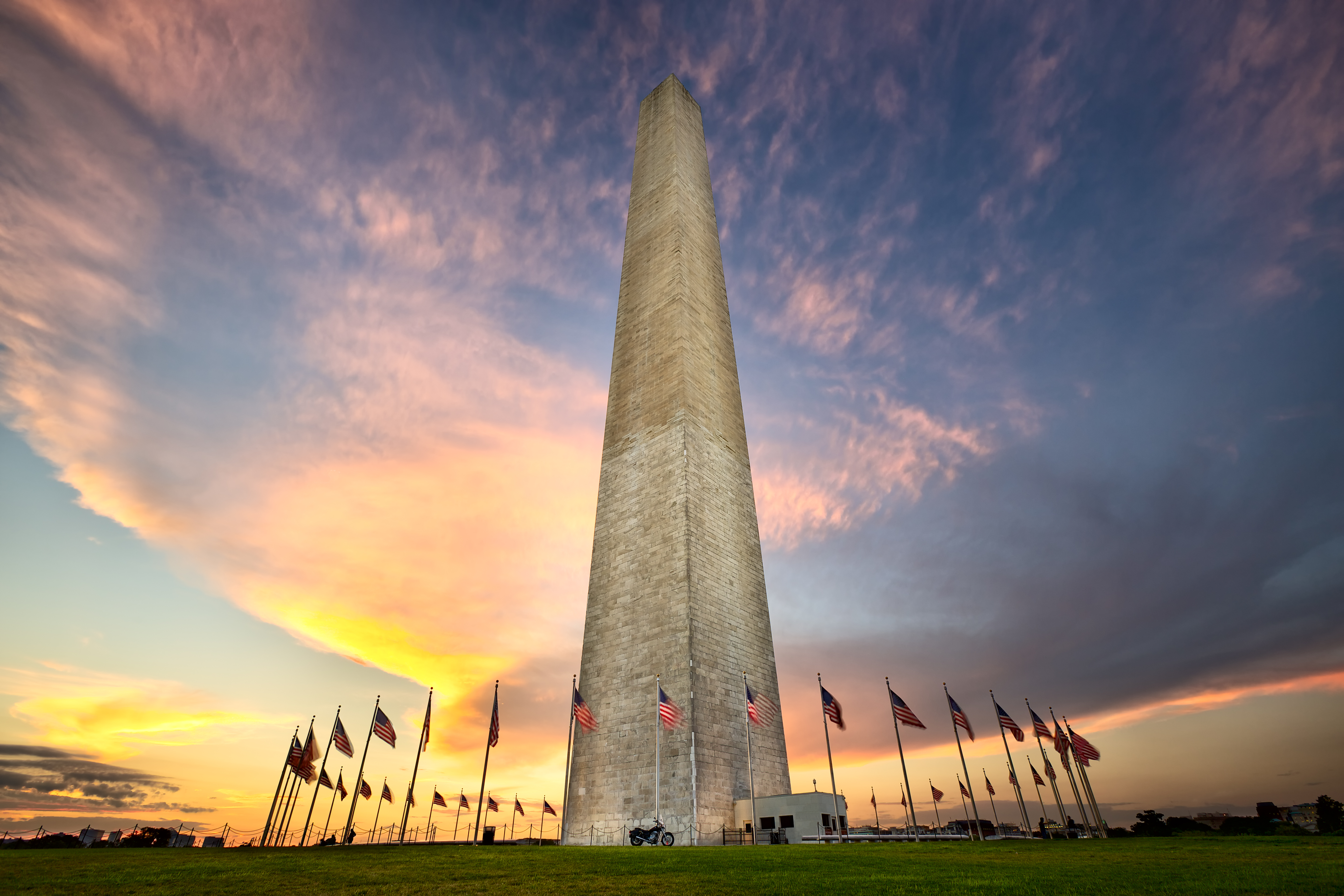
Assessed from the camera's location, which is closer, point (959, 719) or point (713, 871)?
point (713, 871)

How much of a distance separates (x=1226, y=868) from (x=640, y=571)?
65.1ft

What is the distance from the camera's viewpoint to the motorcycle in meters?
20.7

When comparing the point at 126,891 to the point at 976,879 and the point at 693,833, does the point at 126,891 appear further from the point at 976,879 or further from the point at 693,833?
the point at 693,833

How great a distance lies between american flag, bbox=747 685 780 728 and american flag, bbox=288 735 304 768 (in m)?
19.7

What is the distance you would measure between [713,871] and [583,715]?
39.0ft

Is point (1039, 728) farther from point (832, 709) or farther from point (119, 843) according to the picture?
point (119, 843)

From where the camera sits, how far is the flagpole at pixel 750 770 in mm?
22281

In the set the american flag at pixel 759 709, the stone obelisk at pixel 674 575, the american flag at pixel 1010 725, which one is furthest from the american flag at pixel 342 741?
the american flag at pixel 1010 725

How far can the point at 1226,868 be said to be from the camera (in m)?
11.8

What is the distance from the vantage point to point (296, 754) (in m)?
30.6

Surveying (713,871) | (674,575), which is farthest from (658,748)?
(713,871)

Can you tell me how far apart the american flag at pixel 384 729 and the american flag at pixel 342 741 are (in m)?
0.98

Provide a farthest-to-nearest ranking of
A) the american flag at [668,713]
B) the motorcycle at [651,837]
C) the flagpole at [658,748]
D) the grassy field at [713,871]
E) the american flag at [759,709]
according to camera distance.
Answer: the flagpole at [658,748] < the american flag at [759,709] < the american flag at [668,713] < the motorcycle at [651,837] < the grassy field at [713,871]

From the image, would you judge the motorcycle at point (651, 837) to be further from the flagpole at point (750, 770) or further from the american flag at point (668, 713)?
the american flag at point (668, 713)
